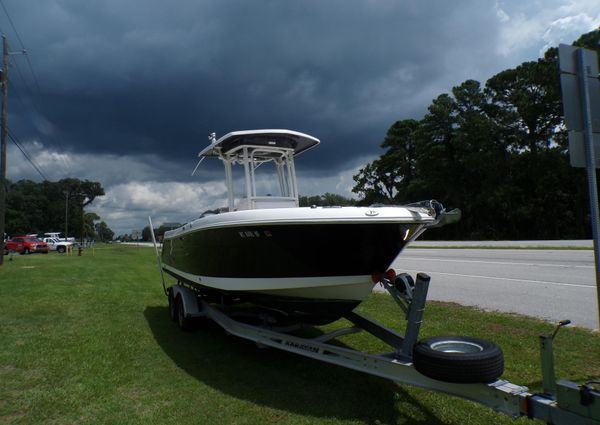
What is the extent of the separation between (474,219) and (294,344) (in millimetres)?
46867

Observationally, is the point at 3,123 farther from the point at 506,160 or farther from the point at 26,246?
the point at 506,160

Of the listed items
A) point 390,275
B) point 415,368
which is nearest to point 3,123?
point 390,275

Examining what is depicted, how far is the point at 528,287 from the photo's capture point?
1018 cm

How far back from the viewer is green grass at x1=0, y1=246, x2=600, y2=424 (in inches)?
153

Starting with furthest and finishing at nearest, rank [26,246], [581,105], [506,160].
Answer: [506,160] < [26,246] < [581,105]

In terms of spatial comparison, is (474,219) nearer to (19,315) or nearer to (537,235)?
(537,235)

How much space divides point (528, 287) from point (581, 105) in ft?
22.9

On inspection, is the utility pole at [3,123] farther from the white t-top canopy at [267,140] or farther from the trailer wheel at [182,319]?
the white t-top canopy at [267,140]

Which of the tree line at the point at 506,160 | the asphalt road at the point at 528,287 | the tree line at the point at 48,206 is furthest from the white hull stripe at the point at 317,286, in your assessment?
the tree line at the point at 48,206

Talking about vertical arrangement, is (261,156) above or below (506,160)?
below

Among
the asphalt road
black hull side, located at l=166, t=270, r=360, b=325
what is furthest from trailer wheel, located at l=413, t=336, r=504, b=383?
the asphalt road

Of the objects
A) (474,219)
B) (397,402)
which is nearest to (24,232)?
(474,219)

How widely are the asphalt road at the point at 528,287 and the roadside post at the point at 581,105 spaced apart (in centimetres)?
349

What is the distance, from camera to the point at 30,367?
5.28 metres
